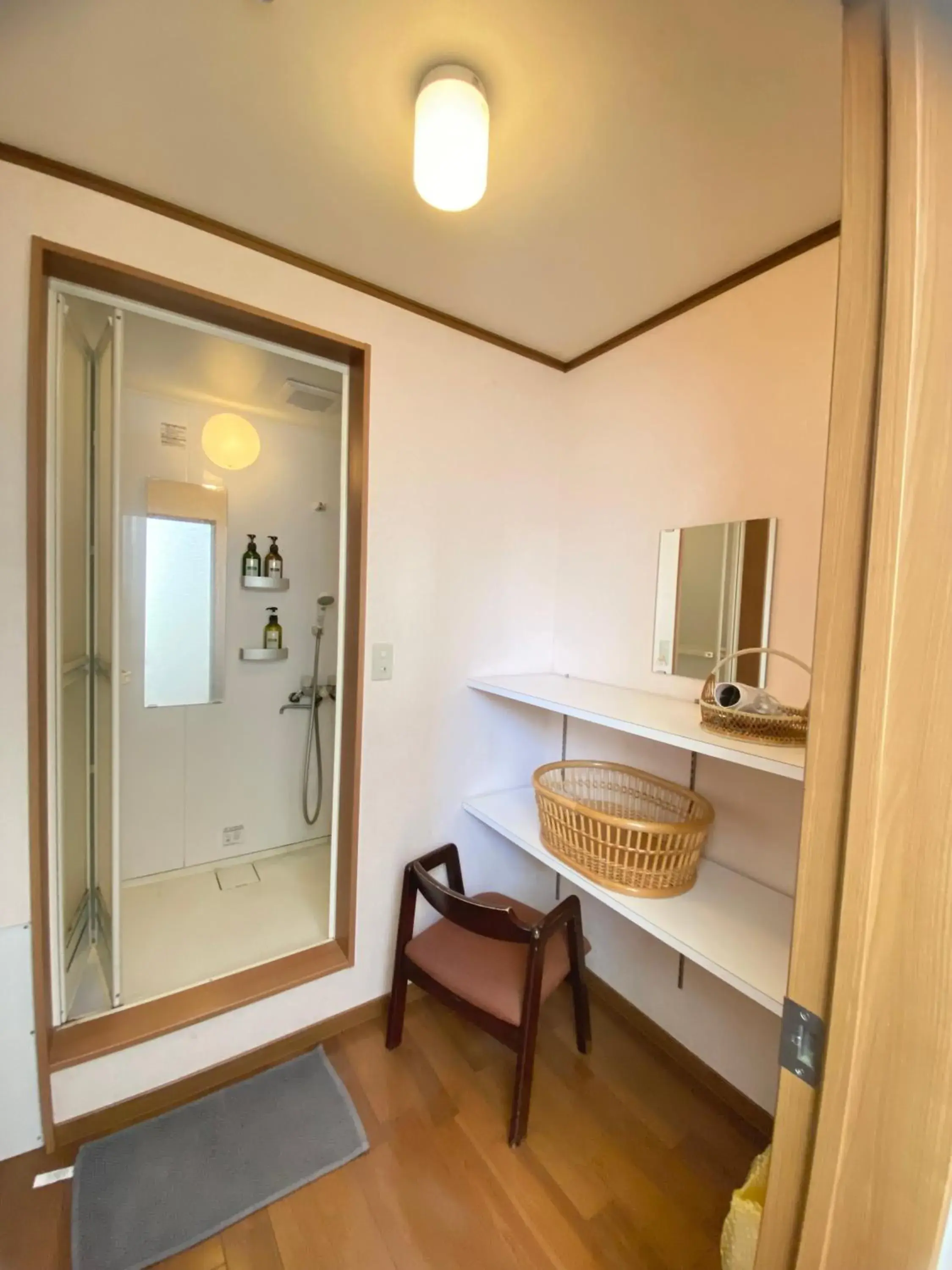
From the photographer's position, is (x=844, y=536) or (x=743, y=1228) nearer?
(x=844, y=536)

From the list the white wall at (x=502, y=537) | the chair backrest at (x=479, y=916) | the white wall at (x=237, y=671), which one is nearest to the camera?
the white wall at (x=502, y=537)

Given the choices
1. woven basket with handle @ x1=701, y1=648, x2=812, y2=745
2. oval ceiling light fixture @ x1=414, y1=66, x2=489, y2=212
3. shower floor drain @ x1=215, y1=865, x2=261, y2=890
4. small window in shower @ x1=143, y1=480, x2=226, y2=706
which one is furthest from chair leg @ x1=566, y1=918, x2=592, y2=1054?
small window in shower @ x1=143, y1=480, x2=226, y2=706

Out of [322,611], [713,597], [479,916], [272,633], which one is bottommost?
[479,916]

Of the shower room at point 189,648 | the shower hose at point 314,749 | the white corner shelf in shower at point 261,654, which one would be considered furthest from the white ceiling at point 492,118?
the shower hose at point 314,749

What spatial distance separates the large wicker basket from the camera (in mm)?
1312

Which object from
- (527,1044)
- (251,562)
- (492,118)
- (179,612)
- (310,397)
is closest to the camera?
(492,118)

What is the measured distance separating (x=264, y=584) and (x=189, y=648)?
475 millimetres

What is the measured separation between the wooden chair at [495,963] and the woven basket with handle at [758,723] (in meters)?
0.74

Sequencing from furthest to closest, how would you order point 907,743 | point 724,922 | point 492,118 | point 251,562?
1. point 251,562
2. point 724,922
3. point 492,118
4. point 907,743

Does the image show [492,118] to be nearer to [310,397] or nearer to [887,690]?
[887,690]

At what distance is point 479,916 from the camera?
143cm

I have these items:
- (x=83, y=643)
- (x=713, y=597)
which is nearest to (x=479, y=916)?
(x=713, y=597)

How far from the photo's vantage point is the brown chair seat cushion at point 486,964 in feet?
4.74

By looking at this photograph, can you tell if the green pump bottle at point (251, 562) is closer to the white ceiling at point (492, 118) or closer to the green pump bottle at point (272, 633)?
the green pump bottle at point (272, 633)
